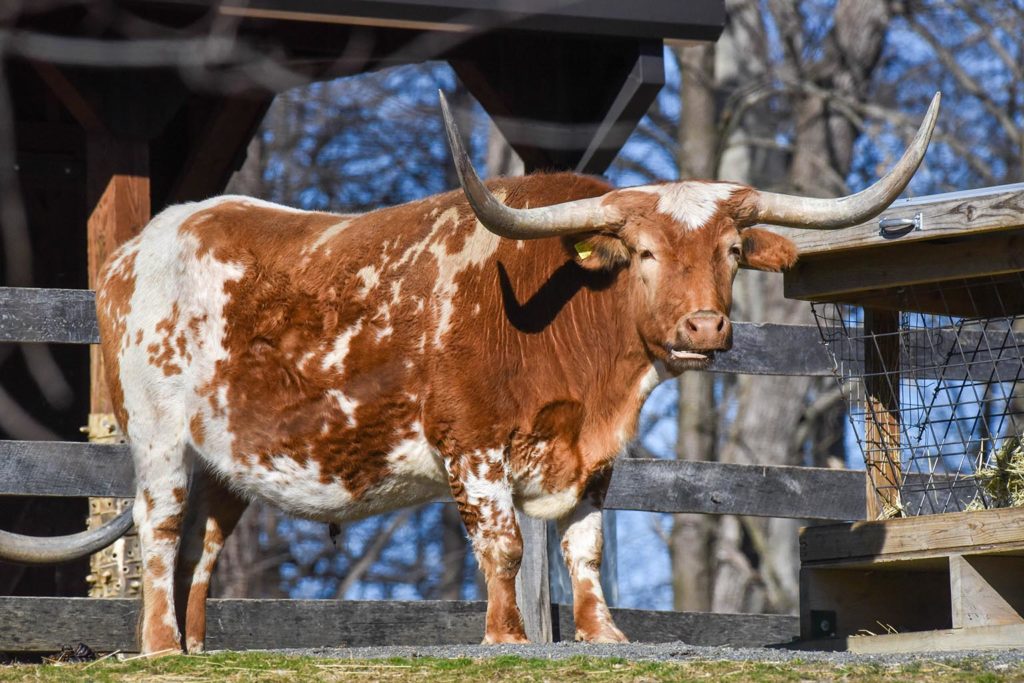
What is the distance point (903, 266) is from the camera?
757 cm

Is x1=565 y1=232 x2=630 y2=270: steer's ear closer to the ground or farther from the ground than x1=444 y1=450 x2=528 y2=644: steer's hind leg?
farther from the ground

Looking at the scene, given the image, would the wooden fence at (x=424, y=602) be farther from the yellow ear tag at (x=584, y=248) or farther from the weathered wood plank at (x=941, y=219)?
the yellow ear tag at (x=584, y=248)

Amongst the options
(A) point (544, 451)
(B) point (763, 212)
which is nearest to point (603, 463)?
(A) point (544, 451)

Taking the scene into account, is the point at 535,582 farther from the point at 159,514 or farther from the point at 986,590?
the point at 986,590

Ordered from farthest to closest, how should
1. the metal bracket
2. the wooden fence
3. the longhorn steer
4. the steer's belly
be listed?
1. the wooden fence
2. the metal bracket
3. the steer's belly
4. the longhorn steer

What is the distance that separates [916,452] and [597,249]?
2473 millimetres

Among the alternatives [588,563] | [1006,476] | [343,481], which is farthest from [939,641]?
[343,481]

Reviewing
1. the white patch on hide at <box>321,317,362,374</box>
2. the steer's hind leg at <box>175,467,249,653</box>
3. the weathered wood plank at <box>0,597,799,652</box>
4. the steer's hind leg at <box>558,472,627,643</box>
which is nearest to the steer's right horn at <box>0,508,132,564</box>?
the weathered wood plank at <box>0,597,799,652</box>

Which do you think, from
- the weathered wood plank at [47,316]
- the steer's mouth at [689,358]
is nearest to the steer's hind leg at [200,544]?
the weathered wood plank at [47,316]

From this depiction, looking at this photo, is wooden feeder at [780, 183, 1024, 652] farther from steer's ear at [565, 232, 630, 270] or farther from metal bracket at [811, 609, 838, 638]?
steer's ear at [565, 232, 630, 270]

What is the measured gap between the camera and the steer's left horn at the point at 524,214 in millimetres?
6391

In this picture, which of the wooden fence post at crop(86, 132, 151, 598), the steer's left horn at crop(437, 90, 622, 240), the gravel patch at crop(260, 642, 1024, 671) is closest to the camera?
the gravel patch at crop(260, 642, 1024, 671)

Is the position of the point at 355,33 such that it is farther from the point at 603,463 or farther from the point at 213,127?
the point at 603,463

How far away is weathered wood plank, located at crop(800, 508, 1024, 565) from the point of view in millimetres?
6816
